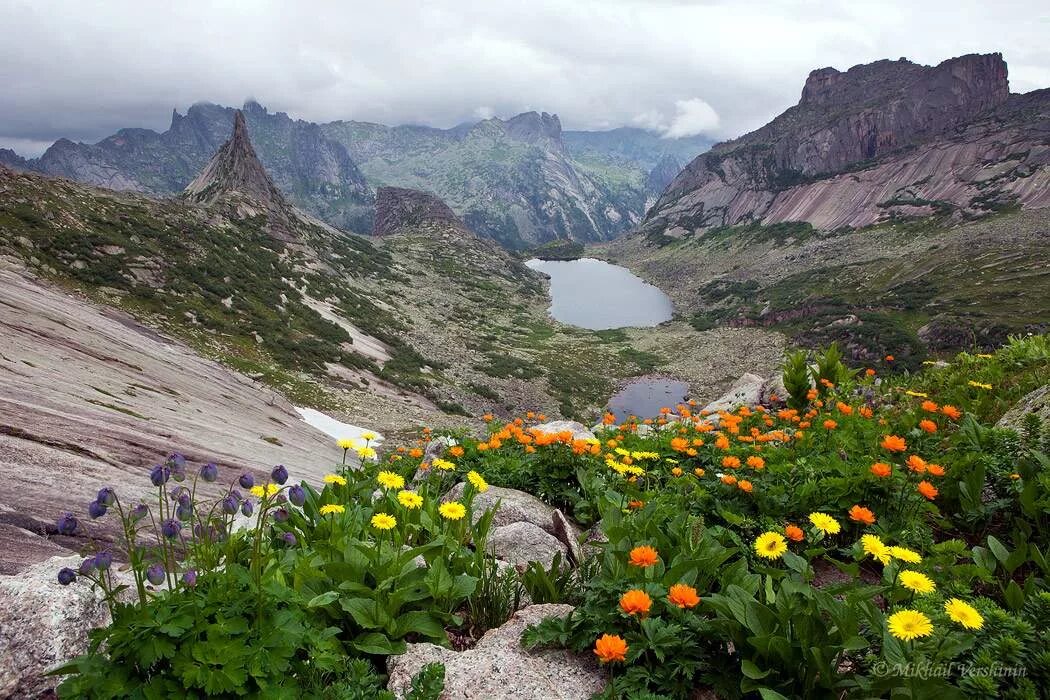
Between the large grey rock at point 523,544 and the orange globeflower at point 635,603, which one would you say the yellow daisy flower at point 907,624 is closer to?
the orange globeflower at point 635,603

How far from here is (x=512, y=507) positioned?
635cm

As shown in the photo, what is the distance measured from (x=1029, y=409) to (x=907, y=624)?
472 centimetres

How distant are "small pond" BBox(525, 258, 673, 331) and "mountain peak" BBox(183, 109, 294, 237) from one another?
203 feet

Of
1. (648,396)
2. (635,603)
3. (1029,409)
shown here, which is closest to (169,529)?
(635,603)

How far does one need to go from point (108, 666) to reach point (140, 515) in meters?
0.75

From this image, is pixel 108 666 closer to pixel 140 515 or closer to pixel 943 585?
pixel 140 515

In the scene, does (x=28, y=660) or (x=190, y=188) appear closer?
(x=28, y=660)

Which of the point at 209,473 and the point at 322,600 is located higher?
the point at 209,473

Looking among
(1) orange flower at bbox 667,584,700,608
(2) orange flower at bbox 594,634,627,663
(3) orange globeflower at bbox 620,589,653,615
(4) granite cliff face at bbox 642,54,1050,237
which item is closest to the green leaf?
(2) orange flower at bbox 594,634,627,663

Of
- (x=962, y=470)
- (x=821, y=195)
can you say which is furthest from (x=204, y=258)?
(x=821, y=195)

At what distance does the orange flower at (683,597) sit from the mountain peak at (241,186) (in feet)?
321

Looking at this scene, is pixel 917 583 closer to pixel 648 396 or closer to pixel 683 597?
pixel 683 597

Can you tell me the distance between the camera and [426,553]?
15.3ft

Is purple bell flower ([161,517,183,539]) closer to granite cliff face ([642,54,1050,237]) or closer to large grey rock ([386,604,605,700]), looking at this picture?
large grey rock ([386,604,605,700])
